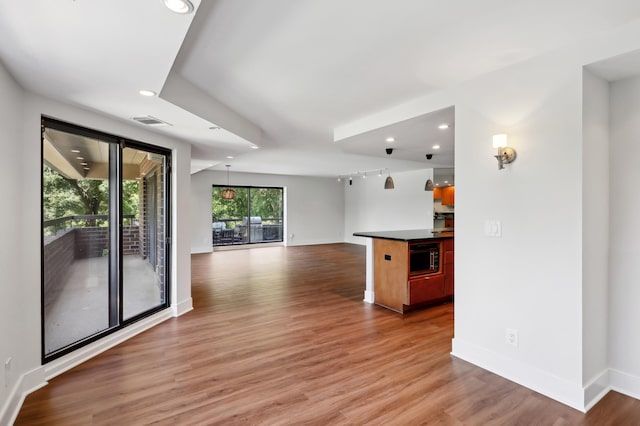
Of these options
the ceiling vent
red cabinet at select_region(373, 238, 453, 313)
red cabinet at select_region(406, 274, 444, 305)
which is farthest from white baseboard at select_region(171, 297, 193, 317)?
red cabinet at select_region(406, 274, 444, 305)

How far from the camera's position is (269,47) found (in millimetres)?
2227

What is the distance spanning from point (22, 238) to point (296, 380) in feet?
7.54

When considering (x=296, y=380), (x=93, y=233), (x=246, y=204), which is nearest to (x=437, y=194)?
(x=246, y=204)

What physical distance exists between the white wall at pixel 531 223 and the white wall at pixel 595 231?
5cm

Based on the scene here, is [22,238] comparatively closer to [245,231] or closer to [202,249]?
[202,249]

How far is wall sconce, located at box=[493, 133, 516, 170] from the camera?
2457 mm

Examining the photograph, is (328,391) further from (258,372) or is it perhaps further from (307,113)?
(307,113)

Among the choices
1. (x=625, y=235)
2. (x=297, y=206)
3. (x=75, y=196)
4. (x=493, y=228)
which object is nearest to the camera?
(x=625, y=235)

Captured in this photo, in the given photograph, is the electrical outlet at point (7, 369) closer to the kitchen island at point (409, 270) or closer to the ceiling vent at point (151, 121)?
the ceiling vent at point (151, 121)

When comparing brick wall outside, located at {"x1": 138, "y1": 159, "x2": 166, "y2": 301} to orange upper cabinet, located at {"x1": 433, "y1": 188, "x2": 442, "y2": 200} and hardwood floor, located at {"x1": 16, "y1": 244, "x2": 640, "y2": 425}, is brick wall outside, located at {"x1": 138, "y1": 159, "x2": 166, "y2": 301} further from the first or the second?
orange upper cabinet, located at {"x1": 433, "y1": 188, "x2": 442, "y2": 200}

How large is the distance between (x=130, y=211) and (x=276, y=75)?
2.22 metres

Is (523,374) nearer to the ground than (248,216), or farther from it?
nearer to the ground

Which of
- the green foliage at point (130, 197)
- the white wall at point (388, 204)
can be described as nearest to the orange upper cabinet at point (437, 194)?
the white wall at point (388, 204)

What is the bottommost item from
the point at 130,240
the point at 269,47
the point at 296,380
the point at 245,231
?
the point at 296,380
